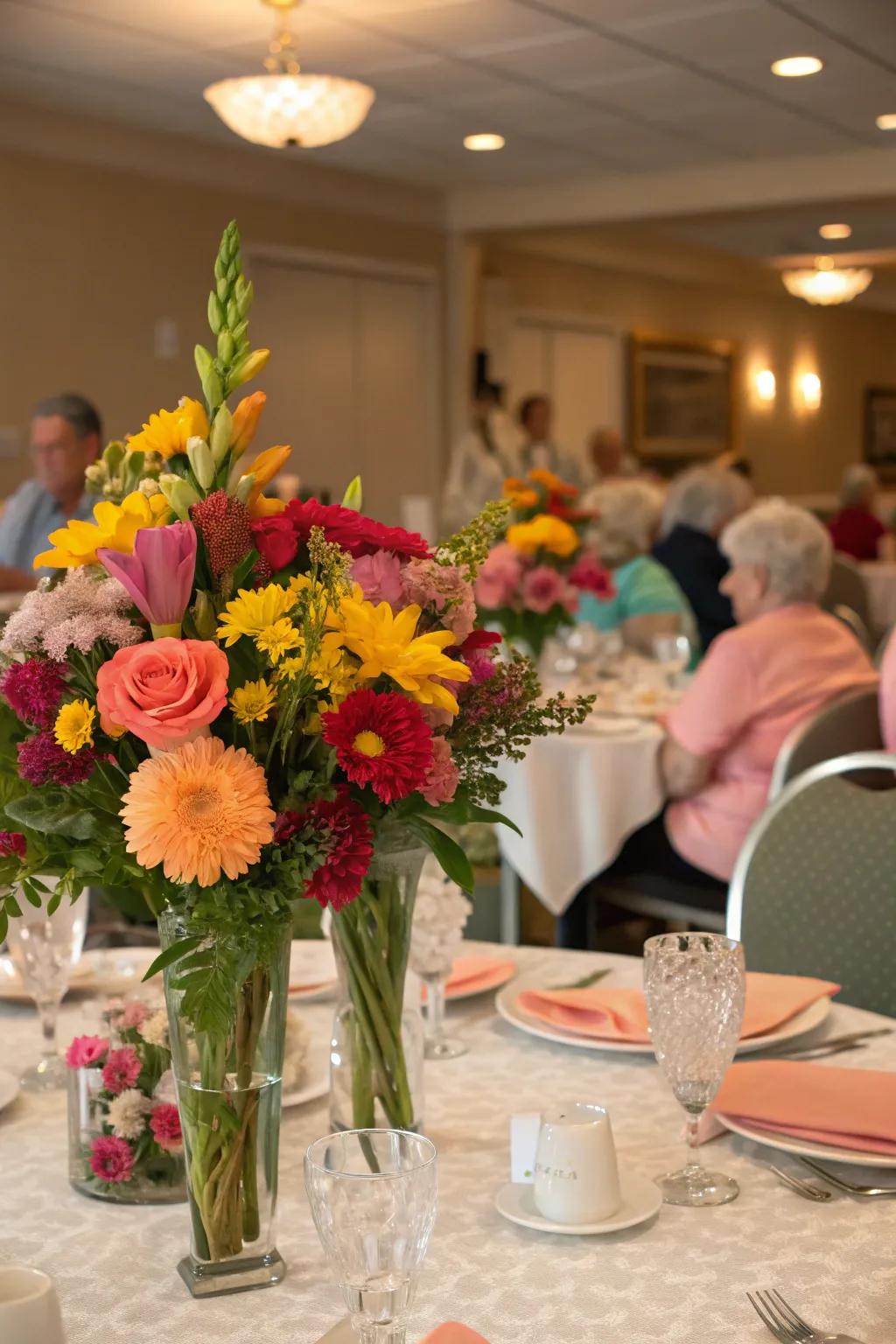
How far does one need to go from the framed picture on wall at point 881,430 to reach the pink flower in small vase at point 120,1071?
48.8 ft

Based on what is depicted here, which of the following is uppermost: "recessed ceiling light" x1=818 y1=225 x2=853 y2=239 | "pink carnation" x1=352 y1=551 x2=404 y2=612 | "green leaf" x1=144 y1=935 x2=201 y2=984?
"recessed ceiling light" x1=818 y1=225 x2=853 y2=239

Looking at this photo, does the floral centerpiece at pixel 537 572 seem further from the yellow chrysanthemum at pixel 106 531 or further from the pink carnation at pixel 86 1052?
the yellow chrysanthemum at pixel 106 531

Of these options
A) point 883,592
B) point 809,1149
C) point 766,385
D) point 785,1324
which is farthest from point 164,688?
point 766,385

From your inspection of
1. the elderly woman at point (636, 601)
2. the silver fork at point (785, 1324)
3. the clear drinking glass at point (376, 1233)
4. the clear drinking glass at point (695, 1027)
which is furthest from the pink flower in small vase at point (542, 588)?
the clear drinking glass at point (376, 1233)

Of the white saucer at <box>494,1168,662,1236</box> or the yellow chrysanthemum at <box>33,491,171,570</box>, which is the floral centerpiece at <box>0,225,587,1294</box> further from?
the white saucer at <box>494,1168,662,1236</box>

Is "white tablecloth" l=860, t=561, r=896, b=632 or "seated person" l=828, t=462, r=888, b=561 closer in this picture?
"white tablecloth" l=860, t=561, r=896, b=632

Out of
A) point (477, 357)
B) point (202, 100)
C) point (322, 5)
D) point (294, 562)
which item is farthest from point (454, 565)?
point (477, 357)

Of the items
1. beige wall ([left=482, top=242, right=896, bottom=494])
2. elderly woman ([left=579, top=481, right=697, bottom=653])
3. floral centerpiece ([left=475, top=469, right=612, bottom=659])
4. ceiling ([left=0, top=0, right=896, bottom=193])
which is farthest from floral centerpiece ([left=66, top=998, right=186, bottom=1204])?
beige wall ([left=482, top=242, right=896, bottom=494])

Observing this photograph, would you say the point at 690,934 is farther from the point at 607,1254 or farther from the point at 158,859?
the point at 158,859

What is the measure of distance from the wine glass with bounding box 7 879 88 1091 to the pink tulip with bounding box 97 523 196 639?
0.54 m

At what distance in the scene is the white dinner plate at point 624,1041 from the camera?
1.42 meters

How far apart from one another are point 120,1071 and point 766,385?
12.9m

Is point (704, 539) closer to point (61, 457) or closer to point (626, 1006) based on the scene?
point (61, 457)

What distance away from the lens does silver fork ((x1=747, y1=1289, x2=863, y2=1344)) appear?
940mm
